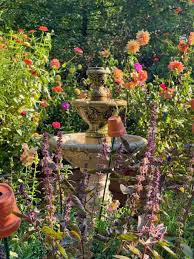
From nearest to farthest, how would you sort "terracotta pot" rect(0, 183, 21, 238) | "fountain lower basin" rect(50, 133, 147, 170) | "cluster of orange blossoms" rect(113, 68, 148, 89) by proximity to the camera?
"terracotta pot" rect(0, 183, 21, 238)
"fountain lower basin" rect(50, 133, 147, 170)
"cluster of orange blossoms" rect(113, 68, 148, 89)

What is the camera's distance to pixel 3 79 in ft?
14.9

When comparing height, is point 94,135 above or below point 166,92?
below

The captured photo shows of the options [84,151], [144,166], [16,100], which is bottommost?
[84,151]

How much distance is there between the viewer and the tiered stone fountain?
11.3 ft

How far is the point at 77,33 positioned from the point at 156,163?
6008 millimetres

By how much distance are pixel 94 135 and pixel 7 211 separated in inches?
105

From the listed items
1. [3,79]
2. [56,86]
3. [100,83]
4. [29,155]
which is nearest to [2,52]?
[3,79]

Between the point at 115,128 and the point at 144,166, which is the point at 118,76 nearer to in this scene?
the point at 115,128

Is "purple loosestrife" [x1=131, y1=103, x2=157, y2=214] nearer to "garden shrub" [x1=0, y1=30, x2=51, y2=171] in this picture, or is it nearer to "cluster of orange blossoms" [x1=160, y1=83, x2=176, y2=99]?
"garden shrub" [x1=0, y1=30, x2=51, y2=171]

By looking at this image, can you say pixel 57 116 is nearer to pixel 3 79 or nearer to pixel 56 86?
pixel 56 86

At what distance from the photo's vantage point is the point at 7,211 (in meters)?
A: 1.18

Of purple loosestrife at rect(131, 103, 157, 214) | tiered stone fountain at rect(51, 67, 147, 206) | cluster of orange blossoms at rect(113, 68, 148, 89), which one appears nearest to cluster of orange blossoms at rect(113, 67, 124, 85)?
cluster of orange blossoms at rect(113, 68, 148, 89)

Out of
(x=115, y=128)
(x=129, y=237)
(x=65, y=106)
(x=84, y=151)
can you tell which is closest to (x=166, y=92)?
(x=65, y=106)

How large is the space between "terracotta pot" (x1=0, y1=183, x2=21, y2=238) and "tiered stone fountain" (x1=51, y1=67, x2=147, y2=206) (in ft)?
7.12
